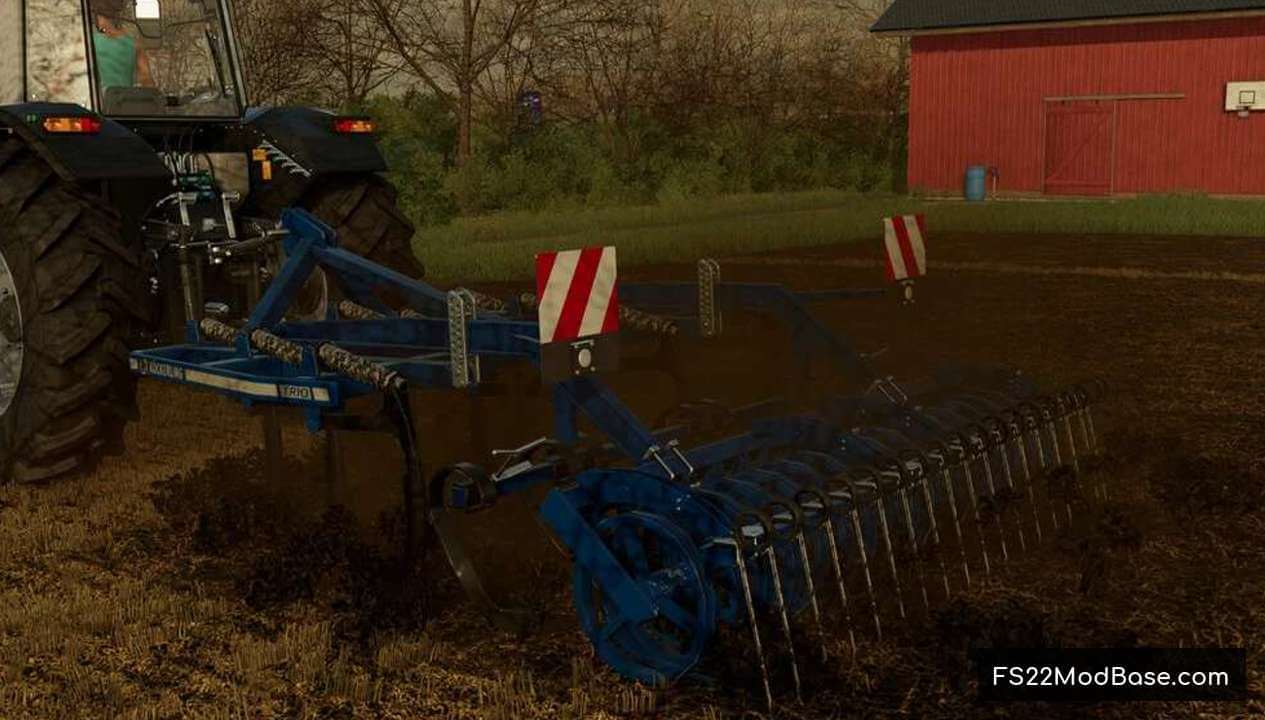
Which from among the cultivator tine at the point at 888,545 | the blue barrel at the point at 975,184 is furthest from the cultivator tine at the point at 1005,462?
the blue barrel at the point at 975,184

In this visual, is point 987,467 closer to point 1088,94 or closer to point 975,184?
point 975,184

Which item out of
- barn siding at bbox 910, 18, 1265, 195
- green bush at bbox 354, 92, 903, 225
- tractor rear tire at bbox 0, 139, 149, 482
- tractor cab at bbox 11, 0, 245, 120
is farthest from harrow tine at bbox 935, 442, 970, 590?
barn siding at bbox 910, 18, 1265, 195

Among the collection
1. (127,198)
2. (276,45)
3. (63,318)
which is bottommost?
(63,318)

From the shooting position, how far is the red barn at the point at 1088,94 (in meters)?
24.6

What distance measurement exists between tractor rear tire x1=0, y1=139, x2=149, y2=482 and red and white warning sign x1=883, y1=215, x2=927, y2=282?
10.4ft

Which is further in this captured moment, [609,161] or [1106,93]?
[609,161]

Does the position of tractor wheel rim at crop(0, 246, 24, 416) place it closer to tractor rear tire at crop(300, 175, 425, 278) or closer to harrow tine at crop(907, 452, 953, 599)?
tractor rear tire at crop(300, 175, 425, 278)

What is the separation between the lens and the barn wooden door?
25875 mm

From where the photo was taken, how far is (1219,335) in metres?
10.2

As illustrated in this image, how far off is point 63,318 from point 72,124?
0.85 meters

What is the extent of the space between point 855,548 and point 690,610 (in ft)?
2.78

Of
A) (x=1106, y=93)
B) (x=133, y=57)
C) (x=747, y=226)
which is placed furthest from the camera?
(x=1106, y=93)

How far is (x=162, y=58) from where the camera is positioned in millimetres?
7035

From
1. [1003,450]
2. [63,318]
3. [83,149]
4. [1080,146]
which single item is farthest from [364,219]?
[1080,146]
